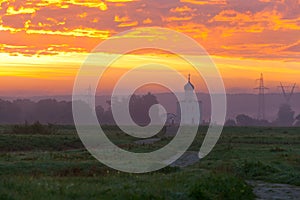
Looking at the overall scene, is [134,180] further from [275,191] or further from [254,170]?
[254,170]

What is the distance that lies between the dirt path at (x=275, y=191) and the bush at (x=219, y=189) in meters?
0.73

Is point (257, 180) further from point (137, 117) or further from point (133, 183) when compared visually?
point (137, 117)

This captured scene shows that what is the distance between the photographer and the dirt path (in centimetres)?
2262

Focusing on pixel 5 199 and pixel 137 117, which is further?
pixel 137 117

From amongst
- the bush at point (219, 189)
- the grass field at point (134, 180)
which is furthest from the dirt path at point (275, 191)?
the bush at point (219, 189)

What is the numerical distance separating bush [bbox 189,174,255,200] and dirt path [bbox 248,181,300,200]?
73cm

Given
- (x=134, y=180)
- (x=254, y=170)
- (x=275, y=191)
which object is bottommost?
(x=275, y=191)

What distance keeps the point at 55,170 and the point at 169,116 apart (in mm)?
112530

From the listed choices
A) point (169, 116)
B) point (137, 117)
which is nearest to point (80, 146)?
point (169, 116)

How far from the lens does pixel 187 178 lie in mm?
25453

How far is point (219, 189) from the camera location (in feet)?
72.0

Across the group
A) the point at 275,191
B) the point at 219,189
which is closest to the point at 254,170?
the point at 275,191

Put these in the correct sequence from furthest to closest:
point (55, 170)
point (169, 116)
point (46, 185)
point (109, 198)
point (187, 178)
→ point (169, 116)
point (55, 170)
point (187, 178)
point (46, 185)
point (109, 198)

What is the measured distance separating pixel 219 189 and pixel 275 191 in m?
3.41
